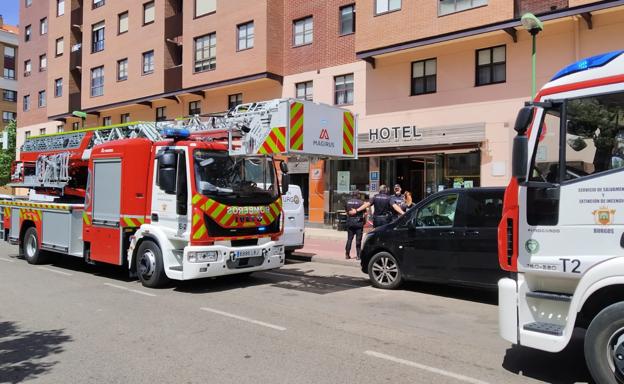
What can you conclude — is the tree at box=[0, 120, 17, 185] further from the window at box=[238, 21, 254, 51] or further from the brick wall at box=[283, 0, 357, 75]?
the brick wall at box=[283, 0, 357, 75]

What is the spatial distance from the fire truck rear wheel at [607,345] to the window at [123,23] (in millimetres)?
30799

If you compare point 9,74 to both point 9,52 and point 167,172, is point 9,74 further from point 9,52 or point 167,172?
point 167,172

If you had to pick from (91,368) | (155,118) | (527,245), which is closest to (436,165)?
(527,245)

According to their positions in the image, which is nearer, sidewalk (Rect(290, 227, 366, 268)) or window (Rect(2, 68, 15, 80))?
sidewalk (Rect(290, 227, 366, 268))

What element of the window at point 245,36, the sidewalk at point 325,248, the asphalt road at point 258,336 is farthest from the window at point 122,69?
the asphalt road at point 258,336

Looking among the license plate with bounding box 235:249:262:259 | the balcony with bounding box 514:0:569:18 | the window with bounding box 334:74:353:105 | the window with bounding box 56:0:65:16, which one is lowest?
the license plate with bounding box 235:249:262:259

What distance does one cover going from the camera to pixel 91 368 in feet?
16.0

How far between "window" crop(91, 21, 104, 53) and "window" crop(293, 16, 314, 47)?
1519 centimetres

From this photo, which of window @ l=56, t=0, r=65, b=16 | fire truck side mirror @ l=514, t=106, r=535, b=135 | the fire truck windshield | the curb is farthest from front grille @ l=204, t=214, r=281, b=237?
window @ l=56, t=0, r=65, b=16

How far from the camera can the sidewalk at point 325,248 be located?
508 inches

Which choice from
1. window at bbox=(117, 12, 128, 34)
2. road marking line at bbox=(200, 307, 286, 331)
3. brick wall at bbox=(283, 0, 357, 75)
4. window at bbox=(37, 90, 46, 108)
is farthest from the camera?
window at bbox=(37, 90, 46, 108)

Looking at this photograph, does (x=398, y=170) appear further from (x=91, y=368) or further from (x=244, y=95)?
(x=91, y=368)

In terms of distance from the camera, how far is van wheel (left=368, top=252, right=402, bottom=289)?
353 inches

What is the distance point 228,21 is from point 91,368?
70.1 feet
